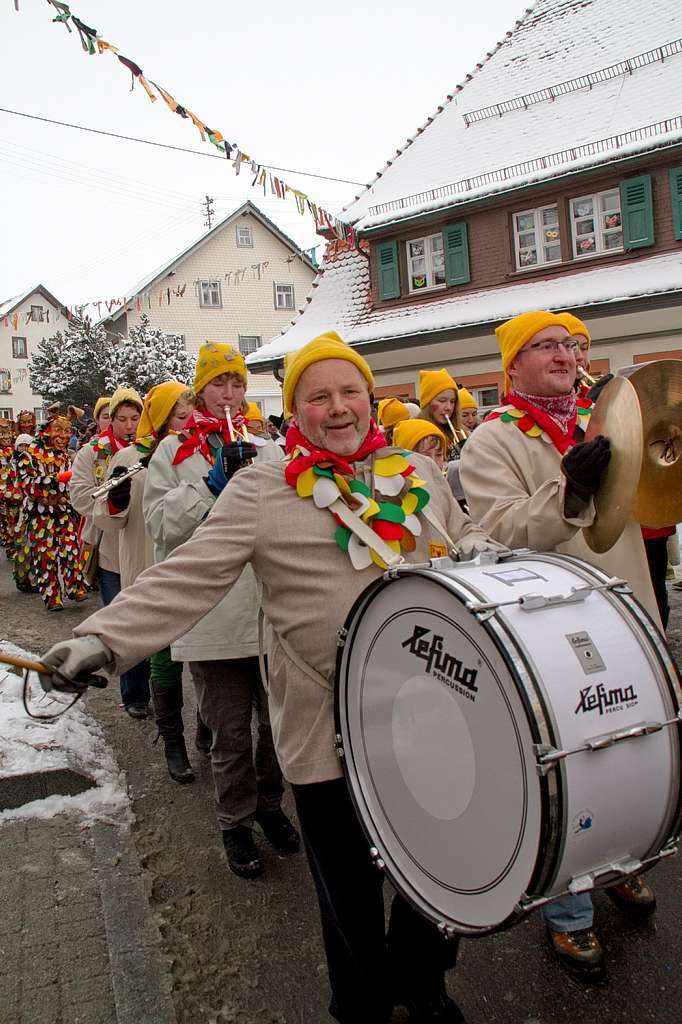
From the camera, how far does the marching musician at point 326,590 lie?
7.57ft

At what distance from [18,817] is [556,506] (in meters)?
2.85

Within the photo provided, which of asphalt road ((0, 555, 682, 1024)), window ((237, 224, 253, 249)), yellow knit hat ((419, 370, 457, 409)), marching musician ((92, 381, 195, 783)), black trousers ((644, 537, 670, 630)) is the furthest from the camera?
window ((237, 224, 253, 249))

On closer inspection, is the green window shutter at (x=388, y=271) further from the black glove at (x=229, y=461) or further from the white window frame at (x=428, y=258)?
the black glove at (x=229, y=461)

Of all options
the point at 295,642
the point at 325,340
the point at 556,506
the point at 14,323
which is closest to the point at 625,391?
the point at 556,506

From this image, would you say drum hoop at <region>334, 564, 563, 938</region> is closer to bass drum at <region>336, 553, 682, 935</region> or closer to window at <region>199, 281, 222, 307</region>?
bass drum at <region>336, 553, 682, 935</region>

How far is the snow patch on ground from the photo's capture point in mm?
4082

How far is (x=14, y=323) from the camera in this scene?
25.5 m

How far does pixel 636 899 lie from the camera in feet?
9.87

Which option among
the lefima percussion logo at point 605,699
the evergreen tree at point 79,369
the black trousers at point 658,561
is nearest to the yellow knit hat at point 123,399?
the black trousers at point 658,561

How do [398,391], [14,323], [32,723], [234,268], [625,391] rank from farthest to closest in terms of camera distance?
1. [234,268]
2. [14,323]
3. [398,391]
4. [32,723]
5. [625,391]

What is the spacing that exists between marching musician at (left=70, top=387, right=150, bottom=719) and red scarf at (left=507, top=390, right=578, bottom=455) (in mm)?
3393

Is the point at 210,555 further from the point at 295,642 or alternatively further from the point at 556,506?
the point at 556,506

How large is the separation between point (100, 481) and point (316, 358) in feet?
14.3

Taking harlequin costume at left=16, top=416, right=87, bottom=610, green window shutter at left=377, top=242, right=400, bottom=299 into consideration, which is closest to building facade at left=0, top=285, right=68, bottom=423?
green window shutter at left=377, top=242, right=400, bottom=299
